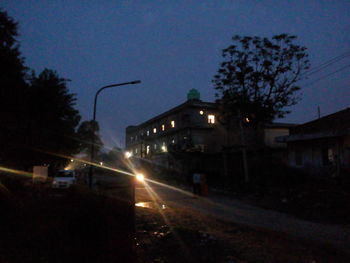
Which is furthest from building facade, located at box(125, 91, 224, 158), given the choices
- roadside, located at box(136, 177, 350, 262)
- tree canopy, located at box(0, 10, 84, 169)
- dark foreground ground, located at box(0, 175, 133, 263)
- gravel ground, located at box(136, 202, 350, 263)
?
dark foreground ground, located at box(0, 175, 133, 263)

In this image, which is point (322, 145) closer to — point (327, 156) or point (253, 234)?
point (327, 156)

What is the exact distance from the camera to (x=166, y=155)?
137 feet

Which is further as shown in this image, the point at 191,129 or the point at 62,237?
the point at 191,129

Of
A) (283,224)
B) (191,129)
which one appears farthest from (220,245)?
(191,129)

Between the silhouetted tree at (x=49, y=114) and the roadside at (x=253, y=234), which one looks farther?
the silhouetted tree at (x=49, y=114)

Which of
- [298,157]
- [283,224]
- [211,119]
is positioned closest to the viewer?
[283,224]

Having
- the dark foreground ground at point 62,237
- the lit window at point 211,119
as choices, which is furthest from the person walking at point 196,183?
the lit window at point 211,119

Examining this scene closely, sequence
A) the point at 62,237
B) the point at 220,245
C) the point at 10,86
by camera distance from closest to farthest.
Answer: the point at 220,245
the point at 62,237
the point at 10,86

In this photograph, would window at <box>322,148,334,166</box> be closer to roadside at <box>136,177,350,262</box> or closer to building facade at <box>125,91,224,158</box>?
roadside at <box>136,177,350,262</box>

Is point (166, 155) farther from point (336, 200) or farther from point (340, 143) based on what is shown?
point (336, 200)

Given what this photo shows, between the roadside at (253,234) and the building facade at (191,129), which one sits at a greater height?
the building facade at (191,129)

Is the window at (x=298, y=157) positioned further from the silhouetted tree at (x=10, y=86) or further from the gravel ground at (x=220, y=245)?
the silhouetted tree at (x=10, y=86)

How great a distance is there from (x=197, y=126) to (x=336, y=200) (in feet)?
89.1

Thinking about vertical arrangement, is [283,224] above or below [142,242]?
below
